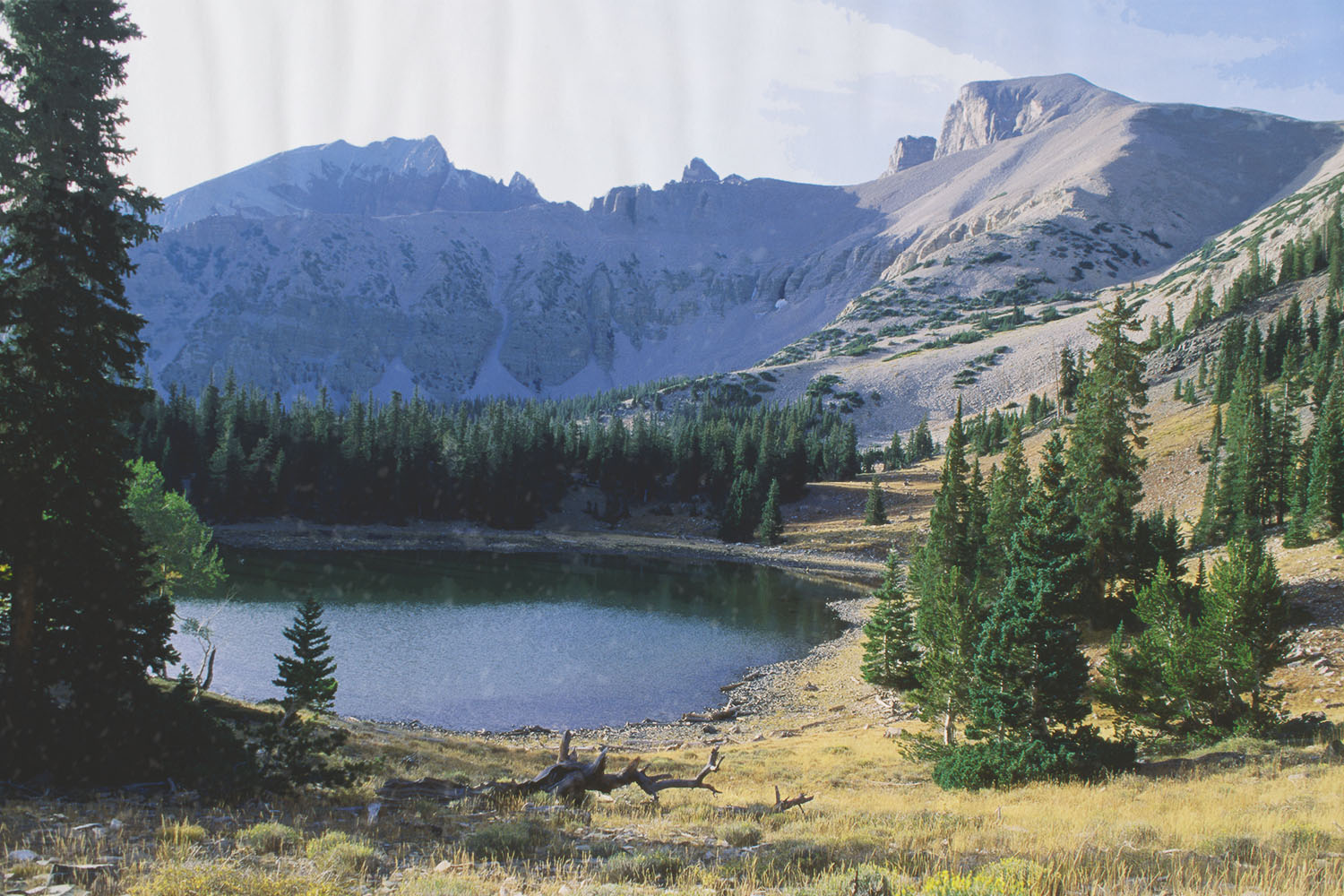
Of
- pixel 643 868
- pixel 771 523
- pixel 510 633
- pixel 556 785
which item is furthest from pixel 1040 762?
pixel 771 523

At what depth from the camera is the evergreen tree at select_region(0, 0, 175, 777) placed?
15.0 meters

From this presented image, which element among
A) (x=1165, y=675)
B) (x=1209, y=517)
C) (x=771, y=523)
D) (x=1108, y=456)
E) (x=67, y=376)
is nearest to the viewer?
(x=67, y=376)

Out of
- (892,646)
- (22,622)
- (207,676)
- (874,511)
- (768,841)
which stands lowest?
(892,646)

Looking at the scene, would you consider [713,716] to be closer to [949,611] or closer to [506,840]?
[949,611]

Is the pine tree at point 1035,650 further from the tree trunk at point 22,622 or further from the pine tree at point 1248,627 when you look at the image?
the tree trunk at point 22,622

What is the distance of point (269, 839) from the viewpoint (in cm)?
1059

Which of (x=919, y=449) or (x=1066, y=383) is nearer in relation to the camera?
(x=1066, y=383)

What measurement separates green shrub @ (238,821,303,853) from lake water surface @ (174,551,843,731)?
27505mm

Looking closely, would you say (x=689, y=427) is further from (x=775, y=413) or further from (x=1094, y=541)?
(x=1094, y=541)

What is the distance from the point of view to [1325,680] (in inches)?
969

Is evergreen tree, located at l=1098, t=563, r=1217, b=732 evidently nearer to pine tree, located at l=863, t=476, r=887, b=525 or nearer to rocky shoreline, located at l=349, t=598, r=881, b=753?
rocky shoreline, located at l=349, t=598, r=881, b=753

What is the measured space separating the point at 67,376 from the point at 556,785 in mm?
13518

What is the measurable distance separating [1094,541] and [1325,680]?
10.9 meters

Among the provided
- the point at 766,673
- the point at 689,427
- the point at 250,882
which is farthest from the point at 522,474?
the point at 250,882
